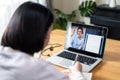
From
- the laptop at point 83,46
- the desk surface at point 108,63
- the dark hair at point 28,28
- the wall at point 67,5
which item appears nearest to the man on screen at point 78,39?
the laptop at point 83,46

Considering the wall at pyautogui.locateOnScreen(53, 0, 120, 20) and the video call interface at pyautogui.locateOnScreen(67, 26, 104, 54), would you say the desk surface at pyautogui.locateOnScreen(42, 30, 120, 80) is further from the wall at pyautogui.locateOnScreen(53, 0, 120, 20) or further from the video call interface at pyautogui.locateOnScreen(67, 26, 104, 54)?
the wall at pyautogui.locateOnScreen(53, 0, 120, 20)

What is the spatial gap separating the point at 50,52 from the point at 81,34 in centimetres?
30

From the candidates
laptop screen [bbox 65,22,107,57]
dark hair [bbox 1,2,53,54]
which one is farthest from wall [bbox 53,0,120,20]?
dark hair [bbox 1,2,53,54]

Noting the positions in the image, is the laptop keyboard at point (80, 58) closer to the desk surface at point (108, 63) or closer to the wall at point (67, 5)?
the desk surface at point (108, 63)

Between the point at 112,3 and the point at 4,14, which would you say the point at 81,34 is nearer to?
the point at 4,14

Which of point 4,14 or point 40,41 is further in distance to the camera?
point 4,14

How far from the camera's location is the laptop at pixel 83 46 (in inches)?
59.1

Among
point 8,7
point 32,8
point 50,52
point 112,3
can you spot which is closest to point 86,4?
point 112,3

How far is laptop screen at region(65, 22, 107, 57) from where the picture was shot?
1519 millimetres

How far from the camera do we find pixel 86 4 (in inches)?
133

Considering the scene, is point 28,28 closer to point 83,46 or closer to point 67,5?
point 83,46

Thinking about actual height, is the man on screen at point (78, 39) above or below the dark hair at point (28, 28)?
below

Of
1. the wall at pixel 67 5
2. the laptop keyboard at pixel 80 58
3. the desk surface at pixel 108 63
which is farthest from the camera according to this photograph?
the wall at pixel 67 5

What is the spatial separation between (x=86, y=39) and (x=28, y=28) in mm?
678
